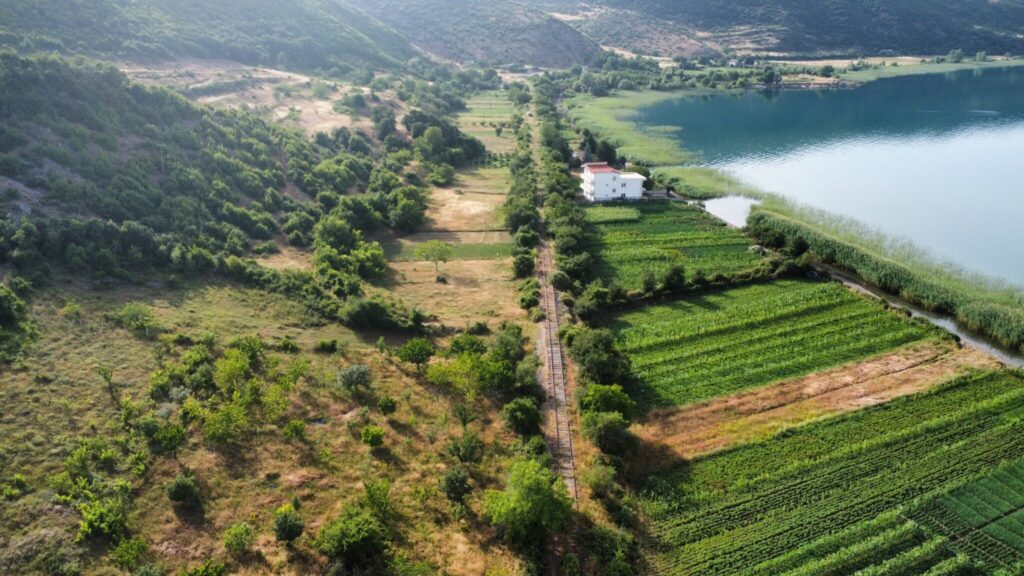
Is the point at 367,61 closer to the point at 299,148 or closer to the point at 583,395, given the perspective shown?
the point at 299,148

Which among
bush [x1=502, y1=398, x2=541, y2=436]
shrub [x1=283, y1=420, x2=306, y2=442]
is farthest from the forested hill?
bush [x1=502, y1=398, x2=541, y2=436]

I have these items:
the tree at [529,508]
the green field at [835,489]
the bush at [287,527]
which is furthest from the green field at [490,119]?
the bush at [287,527]

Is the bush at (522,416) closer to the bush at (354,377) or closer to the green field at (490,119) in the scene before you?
the bush at (354,377)

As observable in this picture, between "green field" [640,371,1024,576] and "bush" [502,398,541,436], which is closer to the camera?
"green field" [640,371,1024,576]

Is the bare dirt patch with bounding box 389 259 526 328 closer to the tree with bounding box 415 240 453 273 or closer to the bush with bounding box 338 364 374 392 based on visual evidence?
the tree with bounding box 415 240 453 273

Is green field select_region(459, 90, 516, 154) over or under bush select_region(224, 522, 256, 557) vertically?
over

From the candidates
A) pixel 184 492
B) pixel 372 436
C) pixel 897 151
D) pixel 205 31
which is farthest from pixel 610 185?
pixel 205 31
